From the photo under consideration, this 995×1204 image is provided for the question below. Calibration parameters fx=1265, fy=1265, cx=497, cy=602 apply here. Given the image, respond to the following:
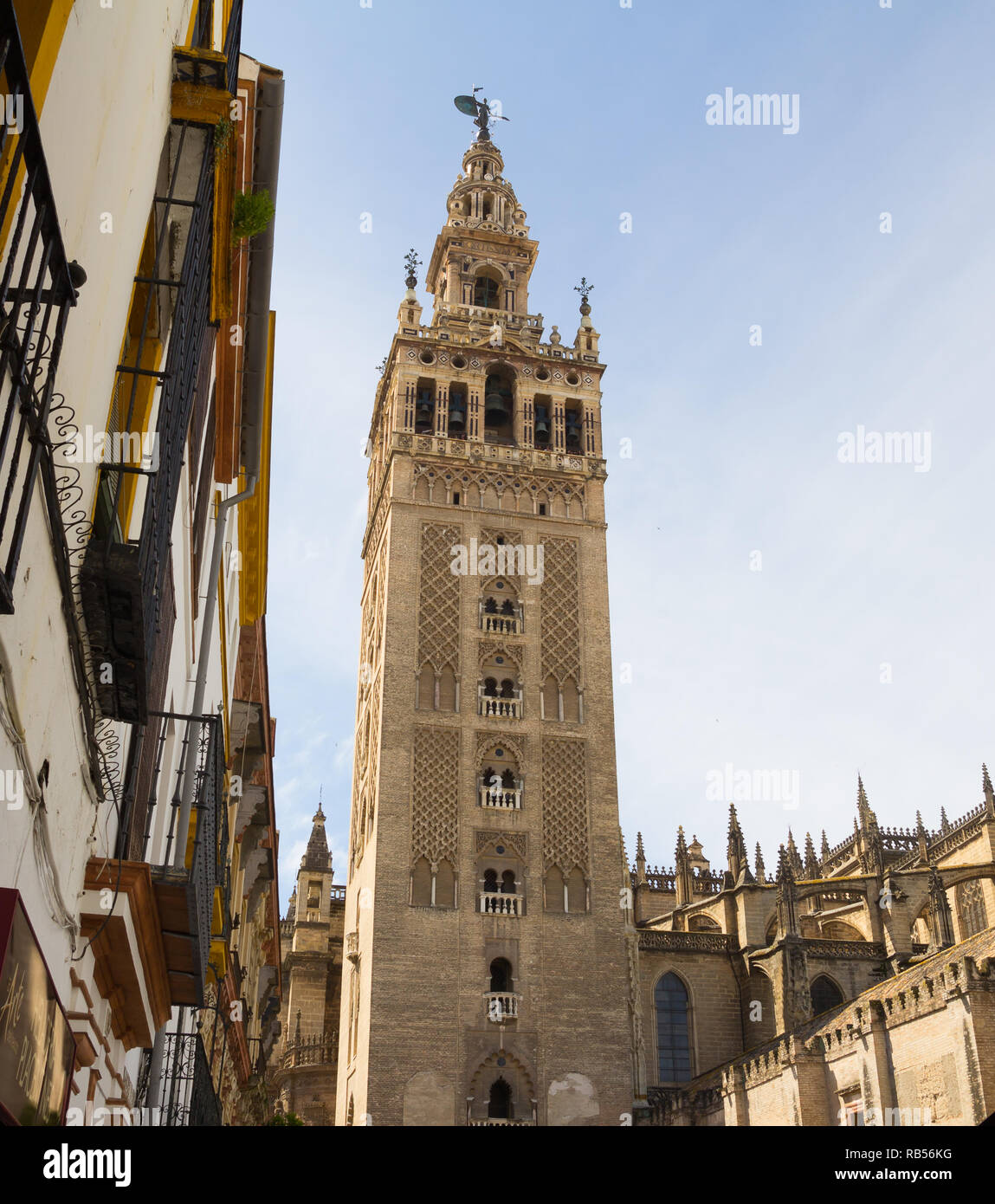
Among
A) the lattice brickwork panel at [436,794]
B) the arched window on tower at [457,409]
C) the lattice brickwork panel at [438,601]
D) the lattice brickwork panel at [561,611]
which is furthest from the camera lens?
the arched window on tower at [457,409]

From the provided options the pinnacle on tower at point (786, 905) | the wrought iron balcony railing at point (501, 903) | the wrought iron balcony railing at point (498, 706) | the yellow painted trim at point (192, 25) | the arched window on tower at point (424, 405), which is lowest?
the yellow painted trim at point (192, 25)

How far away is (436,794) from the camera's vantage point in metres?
31.1

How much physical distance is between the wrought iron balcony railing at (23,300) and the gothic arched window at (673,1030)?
34336 mm

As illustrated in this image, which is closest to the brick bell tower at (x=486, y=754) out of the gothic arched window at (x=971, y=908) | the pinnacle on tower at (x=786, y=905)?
the pinnacle on tower at (x=786, y=905)

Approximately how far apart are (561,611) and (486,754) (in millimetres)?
4723

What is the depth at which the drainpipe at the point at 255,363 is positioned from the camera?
30.0ft

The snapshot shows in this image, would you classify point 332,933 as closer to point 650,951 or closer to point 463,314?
point 650,951

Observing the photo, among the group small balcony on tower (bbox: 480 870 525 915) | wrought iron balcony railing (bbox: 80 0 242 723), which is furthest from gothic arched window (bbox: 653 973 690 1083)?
wrought iron balcony railing (bbox: 80 0 242 723)

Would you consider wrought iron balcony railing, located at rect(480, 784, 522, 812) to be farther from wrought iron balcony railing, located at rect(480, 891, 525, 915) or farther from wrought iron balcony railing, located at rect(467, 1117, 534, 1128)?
wrought iron balcony railing, located at rect(467, 1117, 534, 1128)

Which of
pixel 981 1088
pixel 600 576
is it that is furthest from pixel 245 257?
pixel 600 576

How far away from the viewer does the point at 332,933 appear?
3962cm

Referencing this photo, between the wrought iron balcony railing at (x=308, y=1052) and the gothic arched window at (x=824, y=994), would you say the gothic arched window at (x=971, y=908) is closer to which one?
the gothic arched window at (x=824, y=994)

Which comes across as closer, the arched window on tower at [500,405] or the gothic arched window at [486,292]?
the arched window on tower at [500,405]

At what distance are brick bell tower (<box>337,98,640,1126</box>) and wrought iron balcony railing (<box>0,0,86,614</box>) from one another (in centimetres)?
2489
